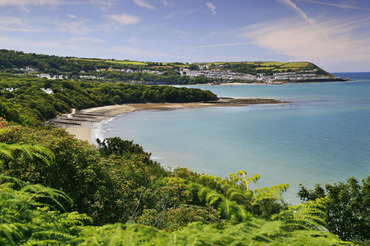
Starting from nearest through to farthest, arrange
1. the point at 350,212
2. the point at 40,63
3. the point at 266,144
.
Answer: the point at 350,212 < the point at 266,144 < the point at 40,63

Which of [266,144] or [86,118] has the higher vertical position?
[86,118]

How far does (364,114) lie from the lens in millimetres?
51438

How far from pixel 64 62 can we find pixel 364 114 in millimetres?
152267

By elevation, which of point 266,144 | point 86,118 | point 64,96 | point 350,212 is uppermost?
point 64,96

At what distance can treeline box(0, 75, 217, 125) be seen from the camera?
4181 centimetres

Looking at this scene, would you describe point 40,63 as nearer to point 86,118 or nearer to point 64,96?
point 64,96

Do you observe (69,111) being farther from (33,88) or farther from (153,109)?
(153,109)

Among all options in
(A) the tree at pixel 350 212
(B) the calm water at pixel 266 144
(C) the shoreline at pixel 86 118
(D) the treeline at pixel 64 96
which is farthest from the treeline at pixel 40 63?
(A) the tree at pixel 350 212

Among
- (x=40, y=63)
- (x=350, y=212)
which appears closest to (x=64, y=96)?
(x=350, y=212)

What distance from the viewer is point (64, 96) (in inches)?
2269

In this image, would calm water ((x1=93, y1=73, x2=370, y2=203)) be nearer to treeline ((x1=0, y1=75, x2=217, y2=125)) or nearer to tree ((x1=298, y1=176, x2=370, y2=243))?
tree ((x1=298, y1=176, x2=370, y2=243))

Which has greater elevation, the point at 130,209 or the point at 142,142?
the point at 130,209

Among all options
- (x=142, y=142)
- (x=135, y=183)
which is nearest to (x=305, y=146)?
(x=142, y=142)

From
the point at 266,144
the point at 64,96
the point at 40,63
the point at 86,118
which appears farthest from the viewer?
the point at 40,63
